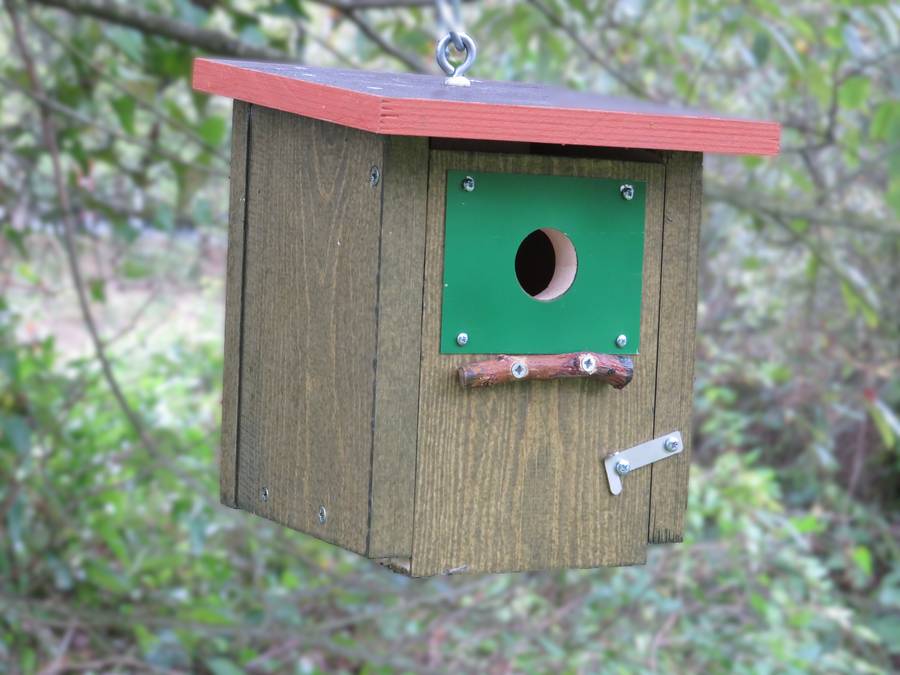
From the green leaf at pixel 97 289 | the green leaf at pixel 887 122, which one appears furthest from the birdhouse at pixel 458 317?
the green leaf at pixel 97 289

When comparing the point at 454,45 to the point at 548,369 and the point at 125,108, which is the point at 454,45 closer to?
the point at 548,369

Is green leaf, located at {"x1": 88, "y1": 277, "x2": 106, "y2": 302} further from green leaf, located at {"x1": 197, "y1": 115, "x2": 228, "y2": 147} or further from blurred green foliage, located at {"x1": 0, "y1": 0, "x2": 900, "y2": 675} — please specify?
green leaf, located at {"x1": 197, "y1": 115, "x2": 228, "y2": 147}

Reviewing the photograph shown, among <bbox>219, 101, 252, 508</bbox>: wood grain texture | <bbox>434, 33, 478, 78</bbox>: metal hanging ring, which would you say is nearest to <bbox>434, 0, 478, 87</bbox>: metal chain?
<bbox>434, 33, 478, 78</bbox>: metal hanging ring

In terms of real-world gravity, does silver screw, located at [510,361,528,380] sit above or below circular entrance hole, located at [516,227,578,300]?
below

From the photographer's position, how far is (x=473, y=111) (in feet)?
4.95

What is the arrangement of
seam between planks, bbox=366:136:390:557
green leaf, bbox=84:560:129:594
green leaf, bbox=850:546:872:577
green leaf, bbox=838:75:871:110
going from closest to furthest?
1. seam between planks, bbox=366:136:390:557
2. green leaf, bbox=838:75:871:110
3. green leaf, bbox=84:560:129:594
4. green leaf, bbox=850:546:872:577

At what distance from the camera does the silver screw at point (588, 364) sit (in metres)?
1.73

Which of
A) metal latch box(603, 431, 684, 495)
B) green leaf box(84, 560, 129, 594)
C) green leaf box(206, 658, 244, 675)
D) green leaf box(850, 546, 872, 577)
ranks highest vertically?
metal latch box(603, 431, 684, 495)

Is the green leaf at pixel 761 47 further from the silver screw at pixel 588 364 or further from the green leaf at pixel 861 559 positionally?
the green leaf at pixel 861 559

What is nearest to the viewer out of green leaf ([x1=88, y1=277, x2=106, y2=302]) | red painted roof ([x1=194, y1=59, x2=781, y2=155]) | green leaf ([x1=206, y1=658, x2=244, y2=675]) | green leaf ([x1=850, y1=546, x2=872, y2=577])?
red painted roof ([x1=194, y1=59, x2=781, y2=155])

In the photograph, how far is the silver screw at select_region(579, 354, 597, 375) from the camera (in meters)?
1.73

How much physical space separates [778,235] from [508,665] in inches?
114

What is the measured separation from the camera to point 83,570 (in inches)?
182

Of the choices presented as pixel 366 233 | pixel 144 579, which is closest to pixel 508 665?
pixel 144 579
